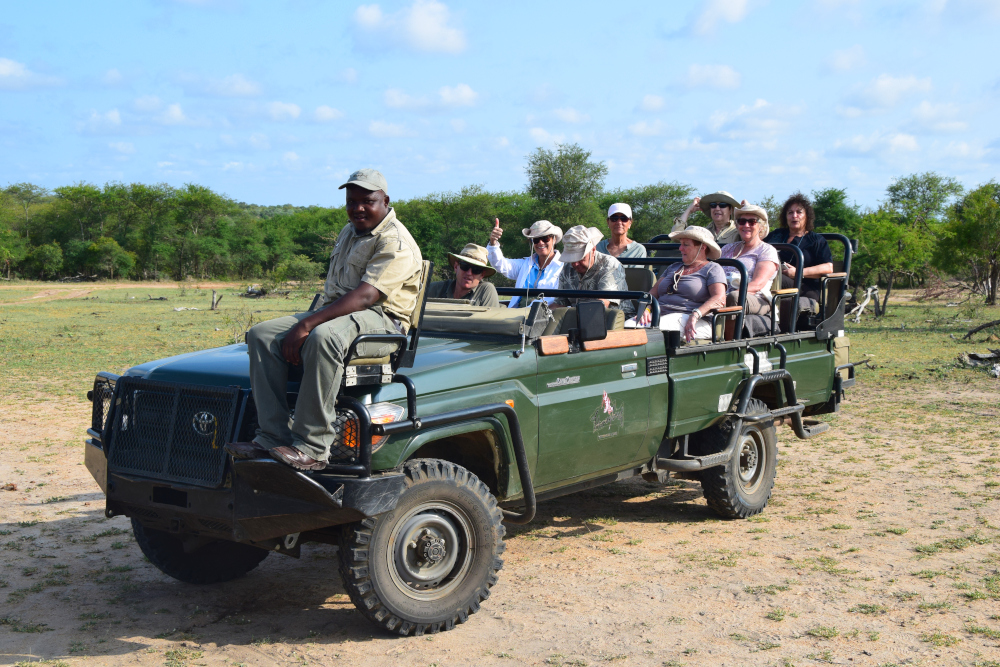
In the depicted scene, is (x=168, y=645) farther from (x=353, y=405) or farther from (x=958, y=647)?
(x=958, y=647)

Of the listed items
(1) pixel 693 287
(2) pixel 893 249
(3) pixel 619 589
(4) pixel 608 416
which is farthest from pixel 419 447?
(2) pixel 893 249

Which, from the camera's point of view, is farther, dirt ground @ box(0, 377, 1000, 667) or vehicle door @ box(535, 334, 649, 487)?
vehicle door @ box(535, 334, 649, 487)

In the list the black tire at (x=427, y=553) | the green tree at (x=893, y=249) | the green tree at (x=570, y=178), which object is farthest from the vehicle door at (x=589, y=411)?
the green tree at (x=570, y=178)

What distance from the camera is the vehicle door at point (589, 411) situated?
17.2ft

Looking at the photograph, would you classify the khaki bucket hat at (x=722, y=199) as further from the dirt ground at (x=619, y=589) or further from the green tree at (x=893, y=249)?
the green tree at (x=893, y=249)

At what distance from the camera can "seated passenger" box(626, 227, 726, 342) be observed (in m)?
6.43

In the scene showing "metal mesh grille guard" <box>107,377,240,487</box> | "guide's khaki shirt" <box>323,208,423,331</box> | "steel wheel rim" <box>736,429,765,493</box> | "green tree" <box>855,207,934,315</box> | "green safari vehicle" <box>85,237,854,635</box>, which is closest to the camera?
"green safari vehicle" <box>85,237,854,635</box>

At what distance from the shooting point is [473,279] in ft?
22.5

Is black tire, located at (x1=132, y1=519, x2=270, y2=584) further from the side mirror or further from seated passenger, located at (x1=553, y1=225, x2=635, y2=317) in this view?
seated passenger, located at (x1=553, y1=225, x2=635, y2=317)

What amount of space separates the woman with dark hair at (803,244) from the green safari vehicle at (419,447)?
6.64 ft

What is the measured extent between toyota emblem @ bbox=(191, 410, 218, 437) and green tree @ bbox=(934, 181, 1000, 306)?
32.3 m

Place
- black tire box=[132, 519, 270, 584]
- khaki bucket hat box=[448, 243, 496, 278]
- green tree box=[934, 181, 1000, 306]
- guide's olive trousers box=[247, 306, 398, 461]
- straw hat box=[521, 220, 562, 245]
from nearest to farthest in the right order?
guide's olive trousers box=[247, 306, 398, 461] → black tire box=[132, 519, 270, 584] → khaki bucket hat box=[448, 243, 496, 278] → straw hat box=[521, 220, 562, 245] → green tree box=[934, 181, 1000, 306]

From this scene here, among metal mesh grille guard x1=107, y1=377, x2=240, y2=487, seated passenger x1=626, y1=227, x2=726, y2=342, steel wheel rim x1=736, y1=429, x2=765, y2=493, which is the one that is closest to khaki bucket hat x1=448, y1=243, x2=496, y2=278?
seated passenger x1=626, y1=227, x2=726, y2=342

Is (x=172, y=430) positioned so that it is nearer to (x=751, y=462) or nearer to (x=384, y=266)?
(x=384, y=266)
